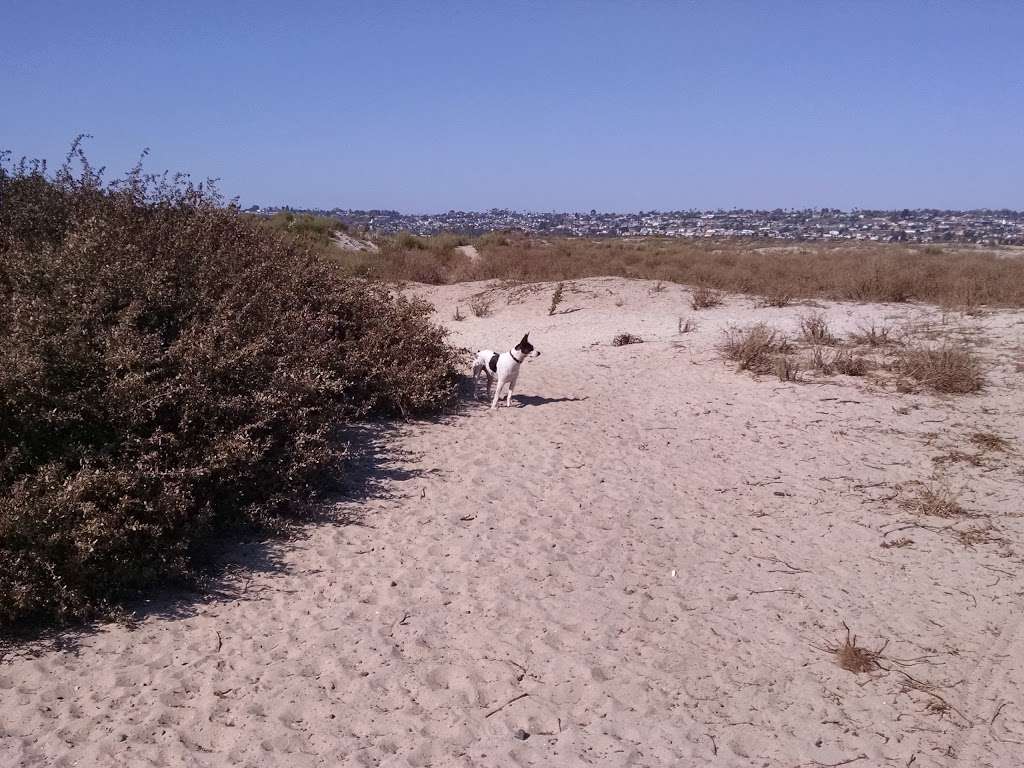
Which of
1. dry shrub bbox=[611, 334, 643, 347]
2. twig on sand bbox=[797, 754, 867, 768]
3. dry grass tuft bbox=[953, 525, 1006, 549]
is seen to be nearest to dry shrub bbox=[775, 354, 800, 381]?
dry shrub bbox=[611, 334, 643, 347]

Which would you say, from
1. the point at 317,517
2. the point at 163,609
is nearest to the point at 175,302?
the point at 317,517

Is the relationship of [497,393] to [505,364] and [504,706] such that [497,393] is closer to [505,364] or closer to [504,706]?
[505,364]

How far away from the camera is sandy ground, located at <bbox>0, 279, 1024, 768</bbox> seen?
3.58 meters

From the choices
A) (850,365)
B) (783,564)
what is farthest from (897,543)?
(850,365)

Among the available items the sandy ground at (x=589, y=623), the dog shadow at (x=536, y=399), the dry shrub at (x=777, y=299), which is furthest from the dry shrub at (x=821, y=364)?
the dry shrub at (x=777, y=299)

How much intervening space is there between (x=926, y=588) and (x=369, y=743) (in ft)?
12.6

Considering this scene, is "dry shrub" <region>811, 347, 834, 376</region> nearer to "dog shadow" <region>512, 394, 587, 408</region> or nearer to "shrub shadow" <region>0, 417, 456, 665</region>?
"dog shadow" <region>512, 394, 587, 408</region>

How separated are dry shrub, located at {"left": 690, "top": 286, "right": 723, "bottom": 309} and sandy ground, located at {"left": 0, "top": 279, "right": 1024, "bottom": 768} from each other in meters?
7.74

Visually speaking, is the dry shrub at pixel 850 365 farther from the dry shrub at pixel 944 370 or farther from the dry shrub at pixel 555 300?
the dry shrub at pixel 555 300

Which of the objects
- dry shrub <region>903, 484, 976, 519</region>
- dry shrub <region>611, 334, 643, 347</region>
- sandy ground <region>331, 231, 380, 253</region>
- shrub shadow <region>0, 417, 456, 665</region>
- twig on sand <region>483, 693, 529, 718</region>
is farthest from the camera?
sandy ground <region>331, 231, 380, 253</region>

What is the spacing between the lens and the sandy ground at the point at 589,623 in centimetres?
358

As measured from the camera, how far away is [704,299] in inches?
621

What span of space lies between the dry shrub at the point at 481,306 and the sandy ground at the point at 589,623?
7.78 m

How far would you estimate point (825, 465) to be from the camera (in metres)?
7.40
